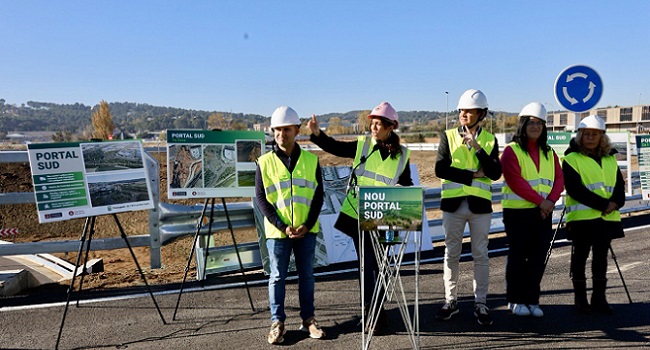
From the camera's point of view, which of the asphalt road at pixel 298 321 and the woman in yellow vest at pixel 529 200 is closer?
the asphalt road at pixel 298 321

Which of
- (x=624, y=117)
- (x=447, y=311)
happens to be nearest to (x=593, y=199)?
(x=447, y=311)

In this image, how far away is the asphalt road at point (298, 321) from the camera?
4.24m

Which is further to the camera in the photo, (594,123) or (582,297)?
(582,297)

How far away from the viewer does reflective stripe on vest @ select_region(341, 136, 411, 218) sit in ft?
14.2

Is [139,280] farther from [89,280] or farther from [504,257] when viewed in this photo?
[504,257]

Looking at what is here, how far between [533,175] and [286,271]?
2596mm

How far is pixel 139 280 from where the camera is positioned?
6297mm

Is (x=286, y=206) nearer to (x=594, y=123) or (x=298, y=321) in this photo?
(x=298, y=321)

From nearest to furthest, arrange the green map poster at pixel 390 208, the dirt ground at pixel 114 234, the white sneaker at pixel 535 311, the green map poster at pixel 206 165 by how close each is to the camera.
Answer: the green map poster at pixel 390 208 → the white sneaker at pixel 535 311 → the green map poster at pixel 206 165 → the dirt ground at pixel 114 234

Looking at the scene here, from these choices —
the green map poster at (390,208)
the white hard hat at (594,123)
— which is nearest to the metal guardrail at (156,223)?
the white hard hat at (594,123)

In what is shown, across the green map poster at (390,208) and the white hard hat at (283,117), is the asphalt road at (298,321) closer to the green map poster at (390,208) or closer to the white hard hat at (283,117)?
the green map poster at (390,208)

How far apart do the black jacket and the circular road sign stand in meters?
2.21

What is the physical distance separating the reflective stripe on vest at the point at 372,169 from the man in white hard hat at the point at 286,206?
334 millimetres

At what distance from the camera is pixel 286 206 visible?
4.29m
